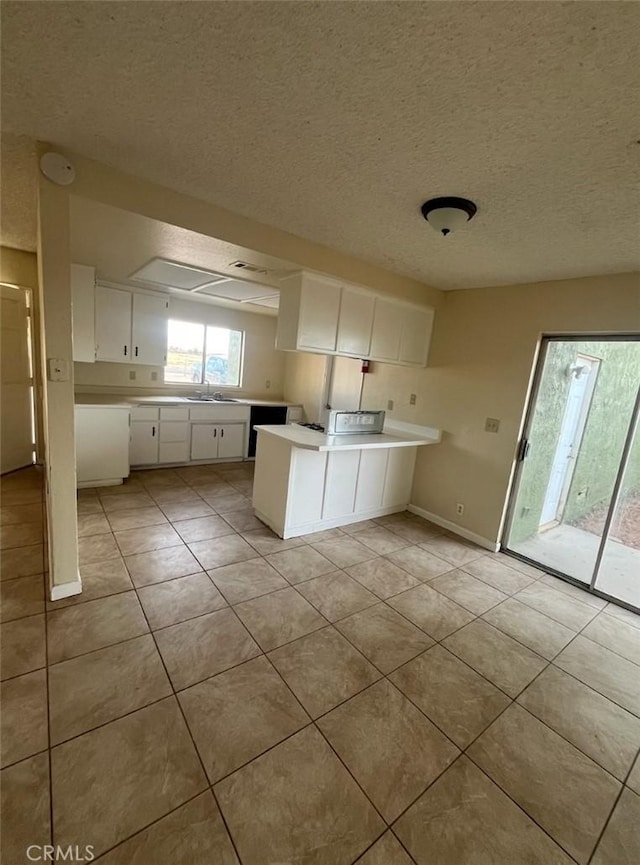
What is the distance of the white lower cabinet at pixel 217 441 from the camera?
4.95 meters

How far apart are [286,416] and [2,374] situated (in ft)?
11.4

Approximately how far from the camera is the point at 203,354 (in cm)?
551

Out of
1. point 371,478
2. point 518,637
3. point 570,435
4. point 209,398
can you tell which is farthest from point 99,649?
point 570,435

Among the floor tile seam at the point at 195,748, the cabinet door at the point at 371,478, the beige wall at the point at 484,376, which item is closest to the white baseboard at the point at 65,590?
the floor tile seam at the point at 195,748

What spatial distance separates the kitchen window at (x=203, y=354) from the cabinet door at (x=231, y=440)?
0.97 meters

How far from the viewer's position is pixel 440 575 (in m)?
2.88

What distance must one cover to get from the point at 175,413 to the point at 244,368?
1613 mm

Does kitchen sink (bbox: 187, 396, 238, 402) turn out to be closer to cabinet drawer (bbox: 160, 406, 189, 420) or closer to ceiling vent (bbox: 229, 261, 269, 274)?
cabinet drawer (bbox: 160, 406, 189, 420)

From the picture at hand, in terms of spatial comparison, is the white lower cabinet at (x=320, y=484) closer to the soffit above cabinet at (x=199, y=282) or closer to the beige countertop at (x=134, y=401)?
the soffit above cabinet at (x=199, y=282)

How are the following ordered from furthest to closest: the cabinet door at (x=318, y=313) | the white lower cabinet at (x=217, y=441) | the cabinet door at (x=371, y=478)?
1. the white lower cabinet at (x=217, y=441)
2. the cabinet door at (x=371, y=478)
3. the cabinet door at (x=318, y=313)

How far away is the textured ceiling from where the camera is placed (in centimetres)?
99

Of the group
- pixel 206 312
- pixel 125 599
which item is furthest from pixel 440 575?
pixel 206 312

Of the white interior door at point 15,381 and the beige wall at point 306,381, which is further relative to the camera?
the beige wall at point 306,381

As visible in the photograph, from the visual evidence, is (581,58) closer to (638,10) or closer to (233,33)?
(638,10)
